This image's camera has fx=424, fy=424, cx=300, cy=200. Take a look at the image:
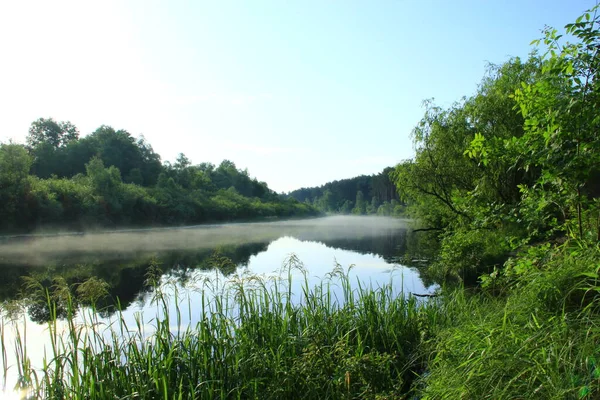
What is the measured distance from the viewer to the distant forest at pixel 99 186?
34625mm

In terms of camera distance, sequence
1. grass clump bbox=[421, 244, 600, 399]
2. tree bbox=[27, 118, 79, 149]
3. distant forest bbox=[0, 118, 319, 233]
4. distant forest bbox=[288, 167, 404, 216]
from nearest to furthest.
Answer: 1. grass clump bbox=[421, 244, 600, 399]
2. distant forest bbox=[0, 118, 319, 233]
3. tree bbox=[27, 118, 79, 149]
4. distant forest bbox=[288, 167, 404, 216]

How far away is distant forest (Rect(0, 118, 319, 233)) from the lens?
34.6m

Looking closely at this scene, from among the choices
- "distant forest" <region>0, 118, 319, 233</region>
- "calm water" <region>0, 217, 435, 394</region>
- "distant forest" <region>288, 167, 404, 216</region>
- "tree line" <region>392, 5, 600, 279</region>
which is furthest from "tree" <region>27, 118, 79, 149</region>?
"distant forest" <region>288, 167, 404, 216</region>

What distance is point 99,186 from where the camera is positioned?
145ft

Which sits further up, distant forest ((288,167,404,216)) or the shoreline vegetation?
distant forest ((288,167,404,216))

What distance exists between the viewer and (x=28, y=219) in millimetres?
35125

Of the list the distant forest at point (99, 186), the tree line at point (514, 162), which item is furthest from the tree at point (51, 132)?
the tree line at point (514, 162)

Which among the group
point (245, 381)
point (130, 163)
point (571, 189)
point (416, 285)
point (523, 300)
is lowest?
point (416, 285)

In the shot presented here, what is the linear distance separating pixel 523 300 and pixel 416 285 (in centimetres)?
846

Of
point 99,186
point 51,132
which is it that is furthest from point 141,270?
point 51,132

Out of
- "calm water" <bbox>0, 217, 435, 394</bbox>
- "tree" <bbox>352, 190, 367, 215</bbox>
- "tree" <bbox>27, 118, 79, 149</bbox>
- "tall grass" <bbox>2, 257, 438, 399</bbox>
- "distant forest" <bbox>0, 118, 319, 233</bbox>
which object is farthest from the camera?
"tree" <bbox>352, 190, 367, 215</bbox>

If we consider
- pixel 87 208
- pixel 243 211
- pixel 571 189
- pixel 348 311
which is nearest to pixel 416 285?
pixel 348 311

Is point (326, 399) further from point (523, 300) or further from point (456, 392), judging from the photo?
point (523, 300)

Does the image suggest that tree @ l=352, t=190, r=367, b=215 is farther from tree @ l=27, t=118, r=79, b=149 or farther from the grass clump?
the grass clump
